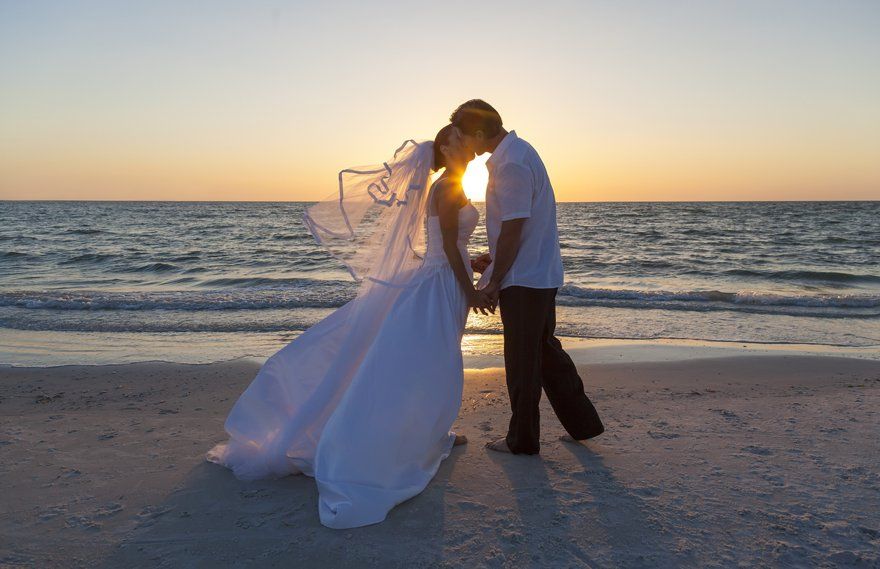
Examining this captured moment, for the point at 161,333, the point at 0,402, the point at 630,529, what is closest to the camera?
the point at 630,529

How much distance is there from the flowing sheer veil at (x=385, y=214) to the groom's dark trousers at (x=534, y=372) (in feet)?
2.24

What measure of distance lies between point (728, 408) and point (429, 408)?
9.55 feet

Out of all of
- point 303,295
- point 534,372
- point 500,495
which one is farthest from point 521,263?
point 303,295

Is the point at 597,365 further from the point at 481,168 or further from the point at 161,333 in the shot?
the point at 161,333

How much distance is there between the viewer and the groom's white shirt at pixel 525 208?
345 cm

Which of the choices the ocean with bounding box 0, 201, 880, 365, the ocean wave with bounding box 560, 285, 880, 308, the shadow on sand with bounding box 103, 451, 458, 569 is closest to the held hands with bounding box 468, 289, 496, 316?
the shadow on sand with bounding box 103, 451, 458, 569

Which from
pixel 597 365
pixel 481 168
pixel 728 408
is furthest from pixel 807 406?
pixel 481 168

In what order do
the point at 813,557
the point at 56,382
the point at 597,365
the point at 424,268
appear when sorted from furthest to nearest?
1. the point at 597,365
2. the point at 56,382
3. the point at 424,268
4. the point at 813,557

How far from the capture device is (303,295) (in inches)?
516

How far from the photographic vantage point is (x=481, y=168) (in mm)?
3908

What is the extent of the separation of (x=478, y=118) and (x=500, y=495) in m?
2.10

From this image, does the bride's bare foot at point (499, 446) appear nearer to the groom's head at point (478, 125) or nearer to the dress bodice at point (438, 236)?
the dress bodice at point (438, 236)

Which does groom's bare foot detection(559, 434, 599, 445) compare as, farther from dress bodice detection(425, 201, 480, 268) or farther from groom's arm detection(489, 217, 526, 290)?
dress bodice detection(425, 201, 480, 268)

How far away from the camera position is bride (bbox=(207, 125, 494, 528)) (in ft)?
10.5
